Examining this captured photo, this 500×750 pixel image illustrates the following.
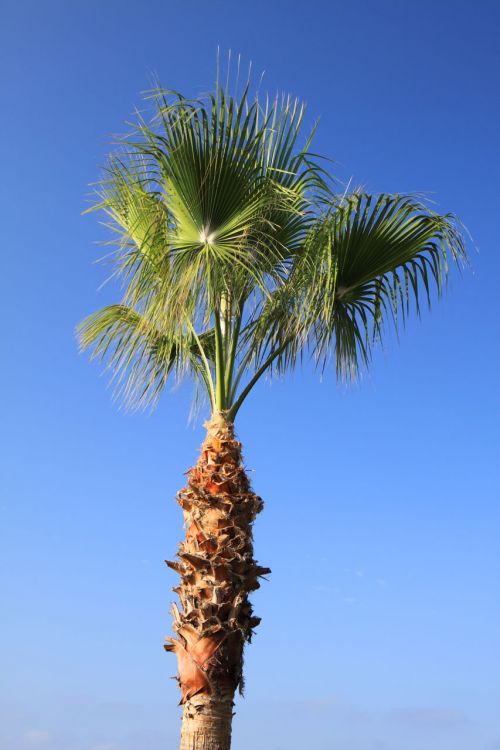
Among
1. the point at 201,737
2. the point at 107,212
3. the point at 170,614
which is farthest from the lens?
the point at 107,212

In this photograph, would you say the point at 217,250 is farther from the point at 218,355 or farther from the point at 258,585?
the point at 258,585

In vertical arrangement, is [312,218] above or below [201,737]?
above

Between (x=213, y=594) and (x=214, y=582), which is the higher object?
(x=214, y=582)

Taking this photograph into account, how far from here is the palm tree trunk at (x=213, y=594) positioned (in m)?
7.80

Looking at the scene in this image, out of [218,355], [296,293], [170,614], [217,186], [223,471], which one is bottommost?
[170,614]

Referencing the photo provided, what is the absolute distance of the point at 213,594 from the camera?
8.00 m

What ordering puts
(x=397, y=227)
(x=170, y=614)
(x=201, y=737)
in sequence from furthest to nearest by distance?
(x=397, y=227) → (x=170, y=614) → (x=201, y=737)

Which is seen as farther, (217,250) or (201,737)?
(217,250)

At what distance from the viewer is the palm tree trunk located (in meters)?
7.80

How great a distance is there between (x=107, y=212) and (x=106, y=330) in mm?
1614

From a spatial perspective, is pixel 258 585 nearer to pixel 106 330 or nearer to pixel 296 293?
pixel 296 293

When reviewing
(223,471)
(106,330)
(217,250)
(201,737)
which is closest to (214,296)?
(217,250)

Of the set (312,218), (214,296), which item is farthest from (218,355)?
(312,218)

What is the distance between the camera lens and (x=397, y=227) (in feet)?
31.1
